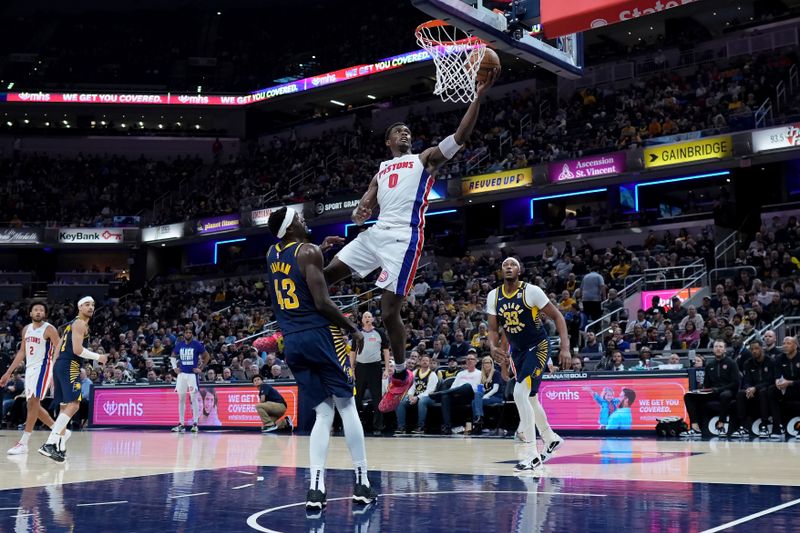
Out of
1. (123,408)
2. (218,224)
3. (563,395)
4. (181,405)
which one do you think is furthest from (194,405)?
(218,224)

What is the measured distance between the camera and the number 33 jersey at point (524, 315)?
8.80 metres

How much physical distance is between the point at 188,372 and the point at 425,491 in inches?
486

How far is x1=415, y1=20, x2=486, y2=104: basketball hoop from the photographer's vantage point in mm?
8914

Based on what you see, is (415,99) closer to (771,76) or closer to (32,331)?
(771,76)

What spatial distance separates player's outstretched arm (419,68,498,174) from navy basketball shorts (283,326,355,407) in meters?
1.74

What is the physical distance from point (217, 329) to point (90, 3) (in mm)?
27224

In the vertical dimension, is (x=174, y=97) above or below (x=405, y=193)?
above

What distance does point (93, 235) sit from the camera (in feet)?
136

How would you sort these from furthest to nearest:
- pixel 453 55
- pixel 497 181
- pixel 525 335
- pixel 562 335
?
pixel 497 181
pixel 453 55
pixel 525 335
pixel 562 335

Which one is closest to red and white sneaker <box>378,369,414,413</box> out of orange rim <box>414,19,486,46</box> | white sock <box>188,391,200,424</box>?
orange rim <box>414,19,486,46</box>

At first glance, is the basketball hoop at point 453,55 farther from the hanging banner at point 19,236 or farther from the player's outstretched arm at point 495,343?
the hanging banner at point 19,236

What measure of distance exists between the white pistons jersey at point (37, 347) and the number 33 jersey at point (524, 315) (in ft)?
21.9

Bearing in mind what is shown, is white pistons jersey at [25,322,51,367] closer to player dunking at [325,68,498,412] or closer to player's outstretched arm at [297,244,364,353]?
player dunking at [325,68,498,412]

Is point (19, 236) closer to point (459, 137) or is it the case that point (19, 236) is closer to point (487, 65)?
point (459, 137)
